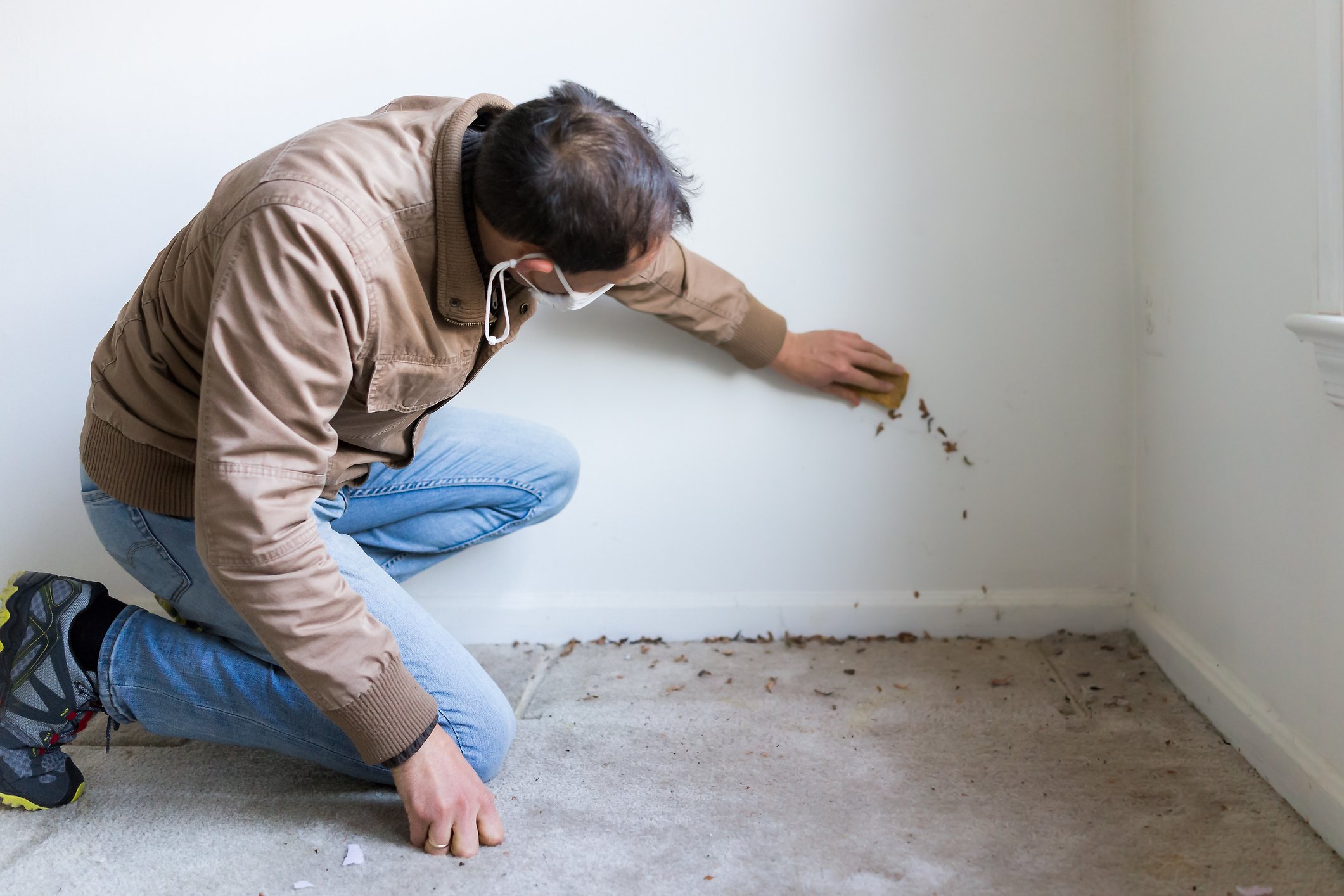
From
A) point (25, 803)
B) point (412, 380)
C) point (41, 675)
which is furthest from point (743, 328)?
point (25, 803)

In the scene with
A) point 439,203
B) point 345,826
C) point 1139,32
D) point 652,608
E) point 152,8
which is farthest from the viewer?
point 652,608

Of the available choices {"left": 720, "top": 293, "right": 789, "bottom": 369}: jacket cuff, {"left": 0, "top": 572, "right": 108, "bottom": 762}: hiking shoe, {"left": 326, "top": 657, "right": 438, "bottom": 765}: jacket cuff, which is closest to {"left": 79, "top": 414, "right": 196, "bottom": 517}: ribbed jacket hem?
{"left": 0, "top": 572, "right": 108, "bottom": 762}: hiking shoe

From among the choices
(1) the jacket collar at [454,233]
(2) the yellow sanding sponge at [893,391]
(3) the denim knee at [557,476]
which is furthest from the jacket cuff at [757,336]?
(1) the jacket collar at [454,233]

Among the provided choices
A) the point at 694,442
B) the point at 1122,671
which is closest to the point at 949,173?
the point at 694,442

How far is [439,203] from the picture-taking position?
1115 millimetres

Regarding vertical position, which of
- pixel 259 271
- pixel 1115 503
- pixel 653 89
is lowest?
pixel 1115 503

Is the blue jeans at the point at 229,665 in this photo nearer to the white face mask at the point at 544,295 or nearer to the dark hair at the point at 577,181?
the white face mask at the point at 544,295

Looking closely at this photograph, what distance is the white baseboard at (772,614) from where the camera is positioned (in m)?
1.80

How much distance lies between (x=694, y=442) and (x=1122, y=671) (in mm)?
864

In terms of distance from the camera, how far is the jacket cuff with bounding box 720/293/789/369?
1662 mm

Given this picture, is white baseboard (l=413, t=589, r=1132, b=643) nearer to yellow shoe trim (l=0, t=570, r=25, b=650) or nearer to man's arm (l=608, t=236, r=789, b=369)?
man's arm (l=608, t=236, r=789, b=369)

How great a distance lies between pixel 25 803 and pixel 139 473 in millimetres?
523

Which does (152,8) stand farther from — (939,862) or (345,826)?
(939,862)

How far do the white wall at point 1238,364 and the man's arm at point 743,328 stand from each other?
0.48 metres
